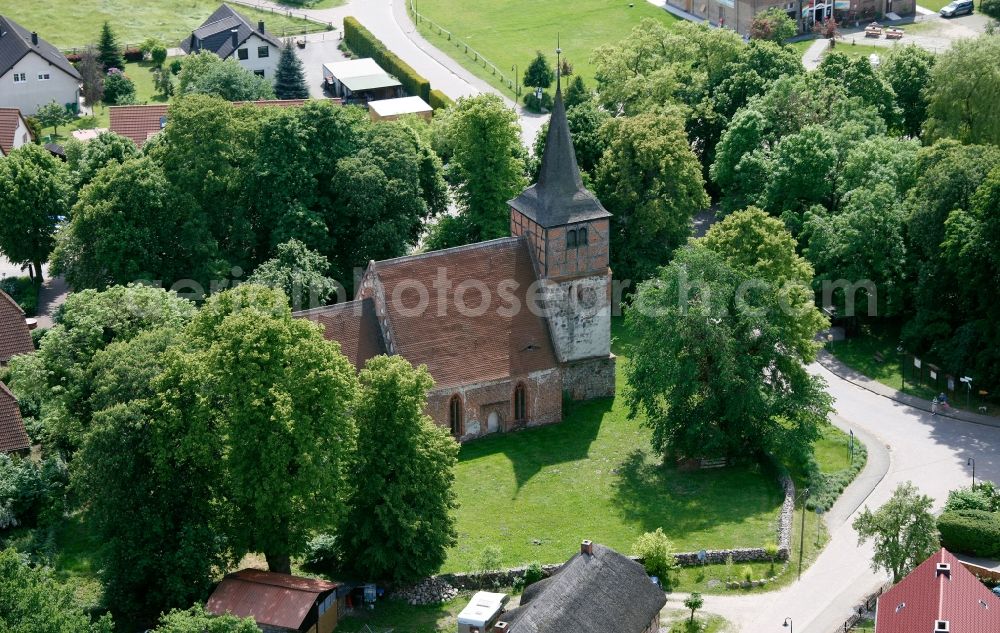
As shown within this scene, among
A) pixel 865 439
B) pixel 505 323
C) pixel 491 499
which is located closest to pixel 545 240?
pixel 505 323

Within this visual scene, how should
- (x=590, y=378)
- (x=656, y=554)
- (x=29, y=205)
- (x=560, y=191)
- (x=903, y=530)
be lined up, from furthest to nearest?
1. (x=29, y=205)
2. (x=590, y=378)
3. (x=560, y=191)
4. (x=656, y=554)
5. (x=903, y=530)

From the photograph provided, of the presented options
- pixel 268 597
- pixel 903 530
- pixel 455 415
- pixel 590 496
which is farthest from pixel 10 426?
pixel 903 530

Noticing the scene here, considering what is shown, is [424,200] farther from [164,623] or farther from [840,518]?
[164,623]

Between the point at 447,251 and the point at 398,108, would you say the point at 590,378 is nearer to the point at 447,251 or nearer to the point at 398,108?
the point at 447,251

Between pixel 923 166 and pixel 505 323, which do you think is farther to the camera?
pixel 923 166

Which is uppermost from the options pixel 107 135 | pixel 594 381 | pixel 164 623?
pixel 107 135

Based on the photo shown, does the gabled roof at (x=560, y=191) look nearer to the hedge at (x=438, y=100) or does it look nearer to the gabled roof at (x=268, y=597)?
the gabled roof at (x=268, y=597)

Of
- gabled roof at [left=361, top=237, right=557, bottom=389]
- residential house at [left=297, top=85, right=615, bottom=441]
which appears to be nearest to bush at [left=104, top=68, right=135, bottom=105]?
residential house at [left=297, top=85, right=615, bottom=441]
